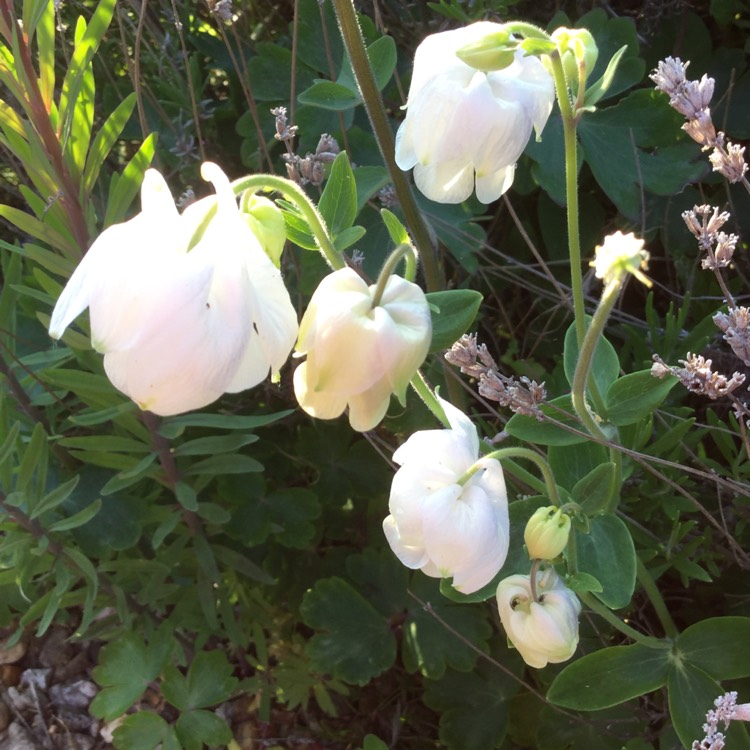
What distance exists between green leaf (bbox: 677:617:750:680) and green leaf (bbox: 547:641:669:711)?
3 cm

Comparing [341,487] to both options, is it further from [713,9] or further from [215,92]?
[713,9]

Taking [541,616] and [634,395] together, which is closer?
[541,616]

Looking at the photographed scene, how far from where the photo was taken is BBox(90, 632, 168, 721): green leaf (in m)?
1.21

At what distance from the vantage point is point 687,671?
963 mm

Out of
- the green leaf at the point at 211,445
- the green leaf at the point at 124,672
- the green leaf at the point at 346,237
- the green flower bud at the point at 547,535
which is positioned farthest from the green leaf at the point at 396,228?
the green leaf at the point at 124,672

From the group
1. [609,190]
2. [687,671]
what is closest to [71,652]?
[687,671]

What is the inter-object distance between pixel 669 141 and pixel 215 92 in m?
0.83

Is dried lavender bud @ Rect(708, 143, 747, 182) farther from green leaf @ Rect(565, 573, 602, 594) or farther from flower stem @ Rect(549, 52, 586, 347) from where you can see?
green leaf @ Rect(565, 573, 602, 594)

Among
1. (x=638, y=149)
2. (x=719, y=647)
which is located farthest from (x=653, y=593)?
(x=638, y=149)

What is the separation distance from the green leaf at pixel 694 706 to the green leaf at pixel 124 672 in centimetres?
69

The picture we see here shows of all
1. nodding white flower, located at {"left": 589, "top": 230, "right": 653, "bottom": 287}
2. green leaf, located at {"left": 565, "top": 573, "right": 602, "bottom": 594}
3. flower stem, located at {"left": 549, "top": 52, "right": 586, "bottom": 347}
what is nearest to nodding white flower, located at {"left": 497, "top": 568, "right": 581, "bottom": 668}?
green leaf, located at {"left": 565, "top": 573, "right": 602, "bottom": 594}

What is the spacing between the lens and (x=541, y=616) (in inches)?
28.3

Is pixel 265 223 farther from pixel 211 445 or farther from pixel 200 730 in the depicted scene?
pixel 200 730

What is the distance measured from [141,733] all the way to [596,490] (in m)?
0.80
